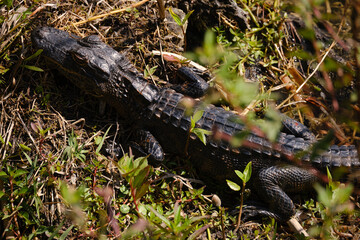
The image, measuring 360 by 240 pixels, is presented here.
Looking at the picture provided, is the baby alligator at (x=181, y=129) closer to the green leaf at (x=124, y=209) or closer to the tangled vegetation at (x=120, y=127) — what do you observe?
the tangled vegetation at (x=120, y=127)

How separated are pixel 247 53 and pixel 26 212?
3.04m

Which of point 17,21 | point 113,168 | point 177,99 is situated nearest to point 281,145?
point 177,99

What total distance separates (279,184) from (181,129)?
44.4 inches

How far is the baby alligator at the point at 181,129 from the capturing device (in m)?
3.26

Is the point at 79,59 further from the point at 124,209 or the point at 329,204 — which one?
the point at 329,204

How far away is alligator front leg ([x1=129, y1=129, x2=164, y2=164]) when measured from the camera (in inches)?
136

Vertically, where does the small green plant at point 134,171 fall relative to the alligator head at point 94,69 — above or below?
below

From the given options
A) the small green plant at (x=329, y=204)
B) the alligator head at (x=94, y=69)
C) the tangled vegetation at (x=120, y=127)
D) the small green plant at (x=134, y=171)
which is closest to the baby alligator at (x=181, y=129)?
the alligator head at (x=94, y=69)

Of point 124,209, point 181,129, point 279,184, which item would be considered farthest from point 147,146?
point 279,184

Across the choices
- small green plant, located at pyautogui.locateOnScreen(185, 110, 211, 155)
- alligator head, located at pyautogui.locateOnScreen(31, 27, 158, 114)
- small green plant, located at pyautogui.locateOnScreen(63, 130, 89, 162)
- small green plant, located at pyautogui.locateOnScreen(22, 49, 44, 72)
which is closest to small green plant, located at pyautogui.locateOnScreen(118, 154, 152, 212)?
small green plant, located at pyautogui.locateOnScreen(185, 110, 211, 155)

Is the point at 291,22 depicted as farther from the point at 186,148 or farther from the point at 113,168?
the point at 113,168

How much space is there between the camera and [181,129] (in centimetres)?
343

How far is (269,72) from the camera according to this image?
4.21m

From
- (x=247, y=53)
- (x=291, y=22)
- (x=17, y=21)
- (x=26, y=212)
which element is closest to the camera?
(x=26, y=212)
